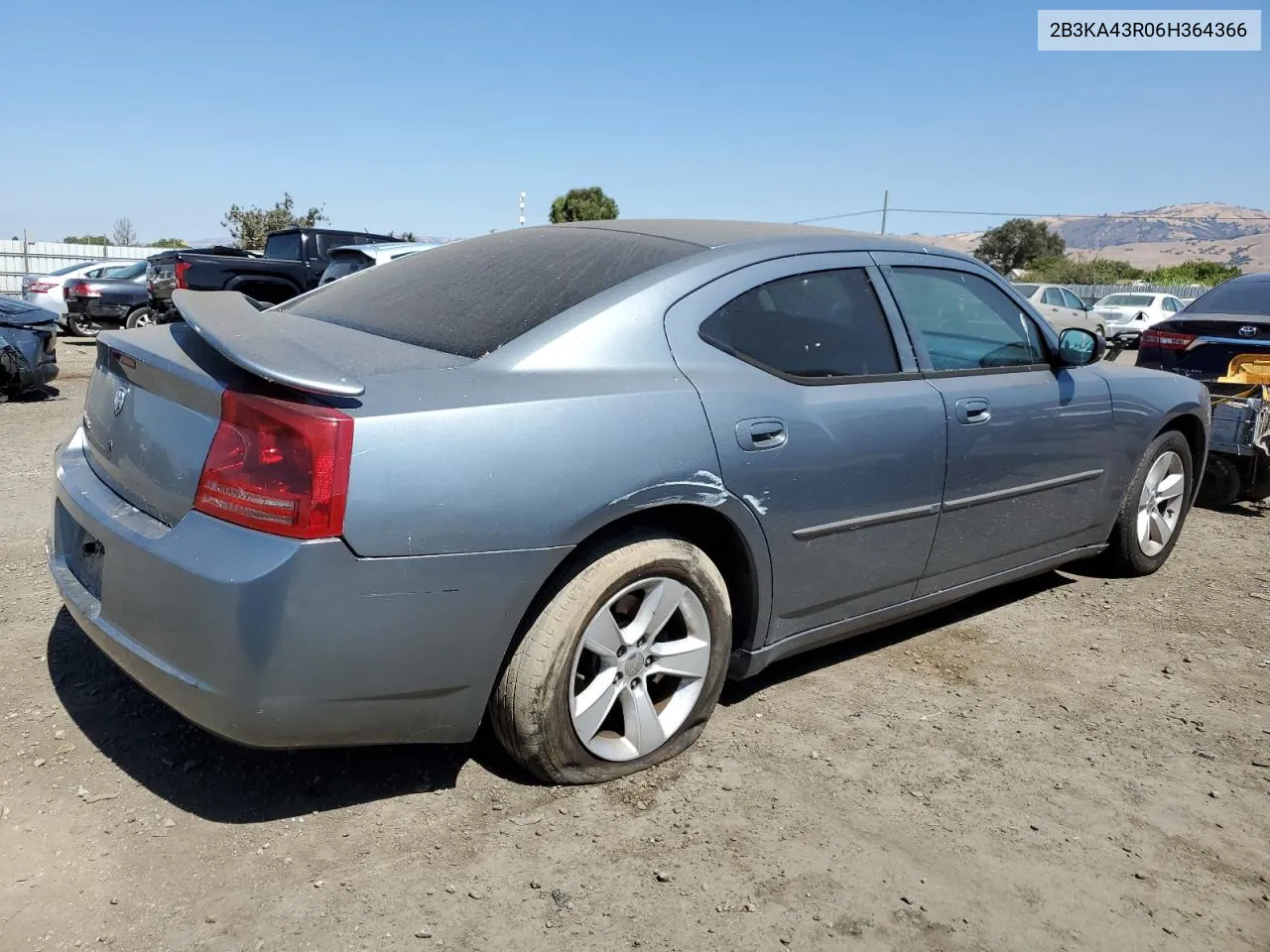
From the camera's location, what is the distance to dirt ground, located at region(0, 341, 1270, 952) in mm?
2260

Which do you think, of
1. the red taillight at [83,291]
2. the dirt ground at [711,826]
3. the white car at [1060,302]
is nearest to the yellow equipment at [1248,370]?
the dirt ground at [711,826]

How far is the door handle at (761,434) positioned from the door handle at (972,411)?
2.98 ft

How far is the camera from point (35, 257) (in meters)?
29.7

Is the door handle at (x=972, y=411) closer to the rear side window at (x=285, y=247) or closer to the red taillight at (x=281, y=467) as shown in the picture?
the red taillight at (x=281, y=467)

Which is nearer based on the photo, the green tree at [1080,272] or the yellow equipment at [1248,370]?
the yellow equipment at [1248,370]

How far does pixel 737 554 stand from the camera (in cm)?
299

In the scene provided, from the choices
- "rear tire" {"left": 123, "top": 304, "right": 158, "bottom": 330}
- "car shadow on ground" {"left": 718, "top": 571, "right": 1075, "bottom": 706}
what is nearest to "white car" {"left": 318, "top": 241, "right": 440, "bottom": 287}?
"rear tire" {"left": 123, "top": 304, "right": 158, "bottom": 330}

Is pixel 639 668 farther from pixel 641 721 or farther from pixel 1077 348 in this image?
pixel 1077 348

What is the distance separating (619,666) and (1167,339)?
19.0 ft

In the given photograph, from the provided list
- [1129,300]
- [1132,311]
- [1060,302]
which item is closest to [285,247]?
[1060,302]

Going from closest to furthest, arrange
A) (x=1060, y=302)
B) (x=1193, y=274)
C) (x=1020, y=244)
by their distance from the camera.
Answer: (x=1060, y=302), (x=1193, y=274), (x=1020, y=244)

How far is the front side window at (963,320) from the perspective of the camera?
11.9 ft

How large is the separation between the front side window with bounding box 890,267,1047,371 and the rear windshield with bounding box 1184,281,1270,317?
3691 mm

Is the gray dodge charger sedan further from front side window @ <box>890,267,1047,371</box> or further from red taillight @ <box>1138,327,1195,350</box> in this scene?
red taillight @ <box>1138,327,1195,350</box>
